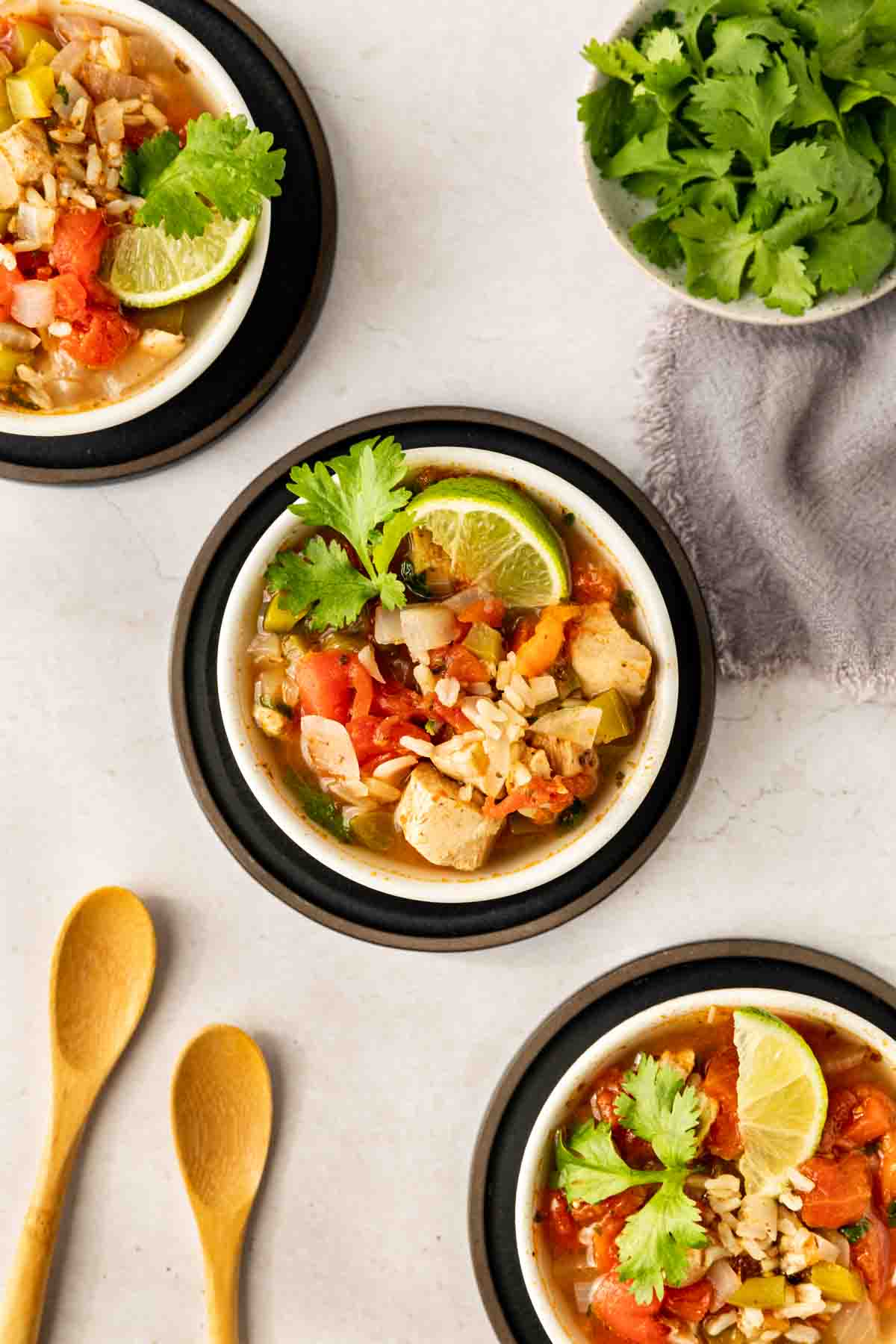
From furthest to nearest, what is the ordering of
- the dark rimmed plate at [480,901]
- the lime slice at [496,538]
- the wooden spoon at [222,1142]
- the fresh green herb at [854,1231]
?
1. the wooden spoon at [222,1142]
2. the dark rimmed plate at [480,901]
3. the fresh green herb at [854,1231]
4. the lime slice at [496,538]

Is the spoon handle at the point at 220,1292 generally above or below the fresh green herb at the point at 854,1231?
above

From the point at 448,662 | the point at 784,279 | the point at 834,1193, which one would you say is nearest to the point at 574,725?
the point at 448,662

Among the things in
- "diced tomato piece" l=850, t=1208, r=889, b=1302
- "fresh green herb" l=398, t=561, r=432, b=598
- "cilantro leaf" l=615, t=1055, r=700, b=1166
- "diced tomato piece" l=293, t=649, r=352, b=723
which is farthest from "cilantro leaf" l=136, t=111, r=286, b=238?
"diced tomato piece" l=850, t=1208, r=889, b=1302

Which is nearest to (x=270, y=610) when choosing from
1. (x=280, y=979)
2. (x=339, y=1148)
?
(x=280, y=979)

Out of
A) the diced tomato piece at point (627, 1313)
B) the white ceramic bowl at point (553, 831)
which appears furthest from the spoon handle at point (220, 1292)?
the white ceramic bowl at point (553, 831)

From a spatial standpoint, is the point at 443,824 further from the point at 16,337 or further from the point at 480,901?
the point at 16,337

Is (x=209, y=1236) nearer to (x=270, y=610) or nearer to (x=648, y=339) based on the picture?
(x=270, y=610)

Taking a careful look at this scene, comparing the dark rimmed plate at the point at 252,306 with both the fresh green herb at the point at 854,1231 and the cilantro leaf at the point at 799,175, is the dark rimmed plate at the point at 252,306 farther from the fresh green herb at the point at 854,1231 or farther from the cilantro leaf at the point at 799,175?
the fresh green herb at the point at 854,1231
